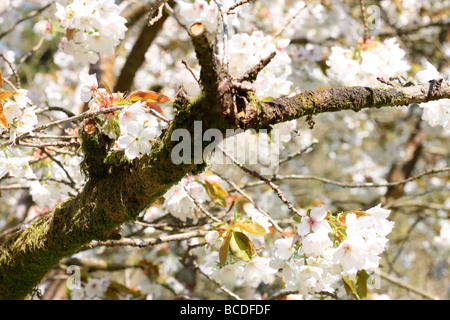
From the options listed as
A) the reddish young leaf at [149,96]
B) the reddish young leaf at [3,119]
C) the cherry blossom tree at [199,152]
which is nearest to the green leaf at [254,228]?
the cherry blossom tree at [199,152]

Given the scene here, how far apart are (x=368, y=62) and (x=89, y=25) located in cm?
115

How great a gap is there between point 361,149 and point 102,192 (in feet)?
16.6

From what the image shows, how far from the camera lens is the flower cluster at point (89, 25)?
1515mm

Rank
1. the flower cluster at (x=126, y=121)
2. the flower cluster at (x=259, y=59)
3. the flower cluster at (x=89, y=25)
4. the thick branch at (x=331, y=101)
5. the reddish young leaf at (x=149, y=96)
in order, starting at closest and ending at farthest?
the thick branch at (x=331, y=101), the flower cluster at (x=126, y=121), the reddish young leaf at (x=149, y=96), the flower cluster at (x=89, y=25), the flower cluster at (x=259, y=59)

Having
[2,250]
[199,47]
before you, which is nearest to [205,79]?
[199,47]

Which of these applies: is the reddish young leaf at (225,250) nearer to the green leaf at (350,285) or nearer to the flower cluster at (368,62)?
the green leaf at (350,285)

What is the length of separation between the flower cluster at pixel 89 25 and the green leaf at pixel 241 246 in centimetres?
88

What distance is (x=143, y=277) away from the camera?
268 centimetres

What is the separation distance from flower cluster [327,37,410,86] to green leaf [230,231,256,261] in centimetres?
96

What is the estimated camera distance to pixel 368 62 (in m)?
1.82

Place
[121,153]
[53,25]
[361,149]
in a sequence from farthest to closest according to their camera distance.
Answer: [361,149], [53,25], [121,153]

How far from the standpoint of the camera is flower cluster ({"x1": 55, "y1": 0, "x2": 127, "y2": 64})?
151 centimetres

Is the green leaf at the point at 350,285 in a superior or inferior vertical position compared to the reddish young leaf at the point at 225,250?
inferior

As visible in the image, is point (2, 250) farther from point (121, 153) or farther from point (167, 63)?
point (167, 63)
